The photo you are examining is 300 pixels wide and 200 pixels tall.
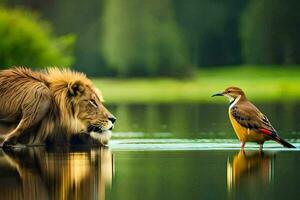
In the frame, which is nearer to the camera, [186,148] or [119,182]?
[119,182]

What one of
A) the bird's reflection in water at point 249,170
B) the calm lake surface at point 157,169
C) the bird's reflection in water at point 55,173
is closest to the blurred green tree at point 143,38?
the calm lake surface at point 157,169

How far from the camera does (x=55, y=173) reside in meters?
11.0

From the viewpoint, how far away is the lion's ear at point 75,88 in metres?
13.7

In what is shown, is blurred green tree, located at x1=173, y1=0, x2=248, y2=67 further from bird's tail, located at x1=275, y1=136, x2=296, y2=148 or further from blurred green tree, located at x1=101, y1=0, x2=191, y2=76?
bird's tail, located at x1=275, y1=136, x2=296, y2=148

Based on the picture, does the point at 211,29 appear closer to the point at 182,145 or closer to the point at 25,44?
the point at 25,44

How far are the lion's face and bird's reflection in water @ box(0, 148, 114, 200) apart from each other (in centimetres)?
32

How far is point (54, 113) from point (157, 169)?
8.46 feet

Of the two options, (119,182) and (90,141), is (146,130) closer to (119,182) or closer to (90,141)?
(90,141)

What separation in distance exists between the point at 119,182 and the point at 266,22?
43.3m

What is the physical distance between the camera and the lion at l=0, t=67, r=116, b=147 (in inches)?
533

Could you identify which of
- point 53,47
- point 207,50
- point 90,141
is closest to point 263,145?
point 90,141

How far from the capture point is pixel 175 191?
9852 mm

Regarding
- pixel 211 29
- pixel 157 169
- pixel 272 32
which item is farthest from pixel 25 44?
pixel 211 29

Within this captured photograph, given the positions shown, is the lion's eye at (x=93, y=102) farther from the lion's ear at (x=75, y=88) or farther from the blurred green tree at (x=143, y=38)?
the blurred green tree at (x=143, y=38)
